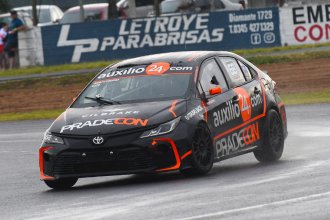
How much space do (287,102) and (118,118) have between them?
535 inches

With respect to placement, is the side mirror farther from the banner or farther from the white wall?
the banner

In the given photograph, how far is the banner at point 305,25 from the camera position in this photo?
109ft

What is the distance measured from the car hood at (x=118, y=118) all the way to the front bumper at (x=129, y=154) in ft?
0.35

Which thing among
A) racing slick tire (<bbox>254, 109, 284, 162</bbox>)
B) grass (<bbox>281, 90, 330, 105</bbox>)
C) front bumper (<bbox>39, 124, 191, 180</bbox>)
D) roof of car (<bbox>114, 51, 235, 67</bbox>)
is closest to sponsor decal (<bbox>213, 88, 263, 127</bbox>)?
racing slick tire (<bbox>254, 109, 284, 162</bbox>)

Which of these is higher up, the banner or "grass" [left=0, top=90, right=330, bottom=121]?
"grass" [left=0, top=90, right=330, bottom=121]

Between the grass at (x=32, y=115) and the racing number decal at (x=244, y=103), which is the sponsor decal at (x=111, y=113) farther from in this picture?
the grass at (x=32, y=115)

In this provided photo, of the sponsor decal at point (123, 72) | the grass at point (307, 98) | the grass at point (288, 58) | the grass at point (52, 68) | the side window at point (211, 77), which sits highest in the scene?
the sponsor decal at point (123, 72)

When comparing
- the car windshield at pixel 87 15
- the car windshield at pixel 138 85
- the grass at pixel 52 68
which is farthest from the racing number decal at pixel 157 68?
the car windshield at pixel 87 15

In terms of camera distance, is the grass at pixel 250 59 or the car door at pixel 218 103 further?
the grass at pixel 250 59

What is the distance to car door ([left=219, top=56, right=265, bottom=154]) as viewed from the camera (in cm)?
1284

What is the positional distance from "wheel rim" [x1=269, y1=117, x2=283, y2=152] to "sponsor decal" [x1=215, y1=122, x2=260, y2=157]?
0.83 feet

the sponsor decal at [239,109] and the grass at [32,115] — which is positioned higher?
the sponsor decal at [239,109]

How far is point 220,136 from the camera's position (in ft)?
40.6

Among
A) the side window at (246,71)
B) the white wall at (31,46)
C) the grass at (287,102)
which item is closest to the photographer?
the side window at (246,71)
